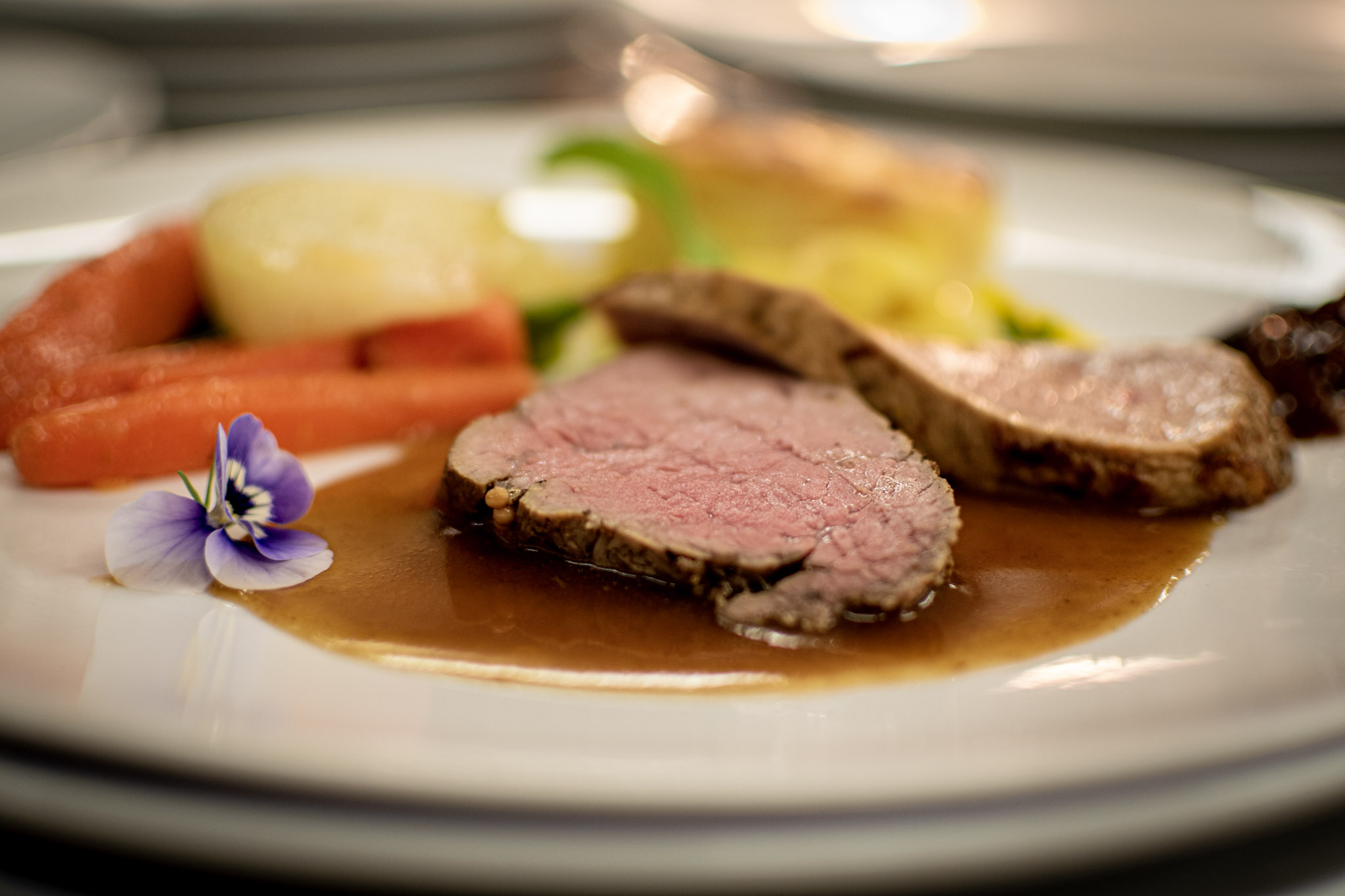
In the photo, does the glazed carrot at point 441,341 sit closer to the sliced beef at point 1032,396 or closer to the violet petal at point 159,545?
the sliced beef at point 1032,396

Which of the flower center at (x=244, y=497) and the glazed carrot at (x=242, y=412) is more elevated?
the flower center at (x=244, y=497)

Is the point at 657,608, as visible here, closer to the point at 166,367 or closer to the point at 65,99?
the point at 166,367

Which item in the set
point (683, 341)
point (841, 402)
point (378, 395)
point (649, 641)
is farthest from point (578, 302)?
point (649, 641)

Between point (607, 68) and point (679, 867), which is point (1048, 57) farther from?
point (679, 867)

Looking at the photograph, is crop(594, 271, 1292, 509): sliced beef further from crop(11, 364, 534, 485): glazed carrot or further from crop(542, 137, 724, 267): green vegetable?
crop(542, 137, 724, 267): green vegetable

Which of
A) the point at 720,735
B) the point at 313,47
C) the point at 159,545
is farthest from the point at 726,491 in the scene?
the point at 313,47

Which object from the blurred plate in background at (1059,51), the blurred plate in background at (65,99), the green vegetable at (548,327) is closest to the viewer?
the green vegetable at (548,327)

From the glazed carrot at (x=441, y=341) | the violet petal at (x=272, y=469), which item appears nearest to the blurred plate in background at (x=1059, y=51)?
the glazed carrot at (x=441, y=341)

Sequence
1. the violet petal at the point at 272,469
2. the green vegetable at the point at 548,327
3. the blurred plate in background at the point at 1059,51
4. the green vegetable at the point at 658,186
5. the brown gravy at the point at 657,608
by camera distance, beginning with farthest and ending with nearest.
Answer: the blurred plate in background at the point at 1059,51, the green vegetable at the point at 658,186, the green vegetable at the point at 548,327, the violet petal at the point at 272,469, the brown gravy at the point at 657,608
